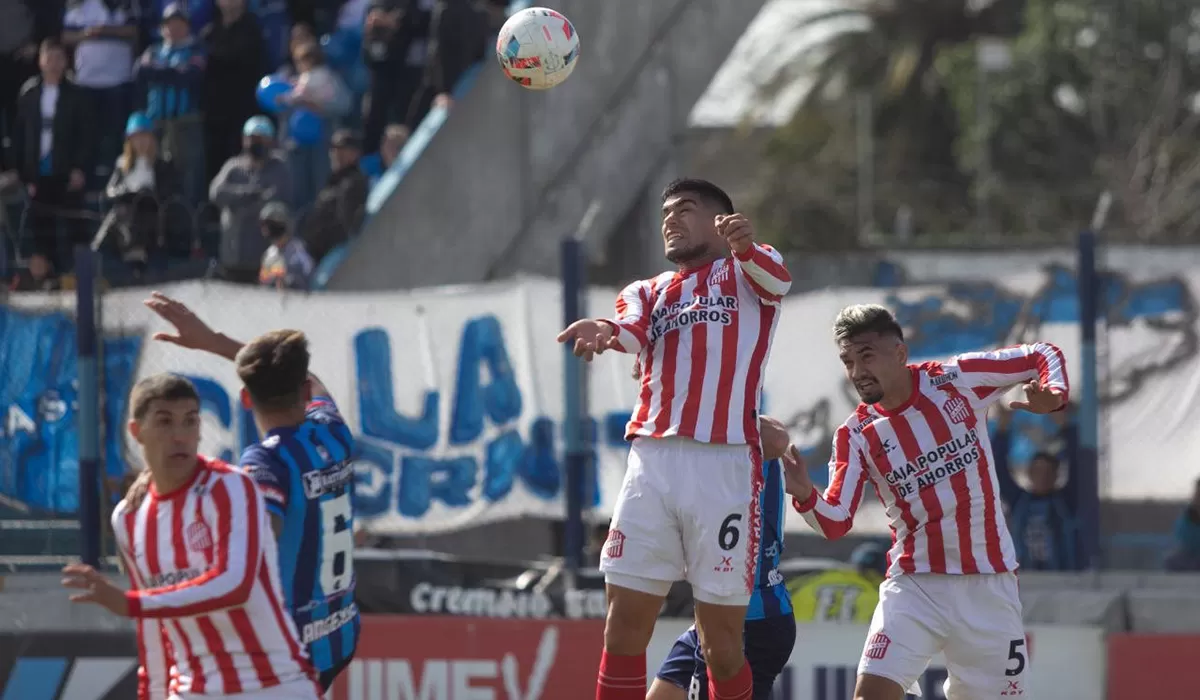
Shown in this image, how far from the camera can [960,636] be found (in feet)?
24.8

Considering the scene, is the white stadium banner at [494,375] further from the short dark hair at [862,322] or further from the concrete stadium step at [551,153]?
the short dark hair at [862,322]

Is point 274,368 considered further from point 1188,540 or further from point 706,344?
point 1188,540

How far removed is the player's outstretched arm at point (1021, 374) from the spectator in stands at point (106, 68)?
30.5ft

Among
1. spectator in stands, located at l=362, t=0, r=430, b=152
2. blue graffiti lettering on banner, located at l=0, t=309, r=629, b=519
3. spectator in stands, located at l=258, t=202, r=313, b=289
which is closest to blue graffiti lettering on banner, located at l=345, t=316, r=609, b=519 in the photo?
blue graffiti lettering on banner, located at l=0, t=309, r=629, b=519

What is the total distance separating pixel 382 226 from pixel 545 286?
3885mm

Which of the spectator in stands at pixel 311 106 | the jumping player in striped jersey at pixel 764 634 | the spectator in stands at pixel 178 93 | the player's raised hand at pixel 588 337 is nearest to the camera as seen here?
the player's raised hand at pixel 588 337

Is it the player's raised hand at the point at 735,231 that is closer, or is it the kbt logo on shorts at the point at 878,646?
the player's raised hand at the point at 735,231

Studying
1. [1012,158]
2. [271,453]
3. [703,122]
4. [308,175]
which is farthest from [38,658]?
[1012,158]

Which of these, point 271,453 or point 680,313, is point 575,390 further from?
point 271,453

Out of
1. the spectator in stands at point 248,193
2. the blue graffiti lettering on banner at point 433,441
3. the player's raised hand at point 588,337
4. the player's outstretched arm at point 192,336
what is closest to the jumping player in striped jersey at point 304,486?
the player's outstretched arm at point 192,336

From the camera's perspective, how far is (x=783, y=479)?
7.86 metres

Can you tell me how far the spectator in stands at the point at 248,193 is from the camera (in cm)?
1305

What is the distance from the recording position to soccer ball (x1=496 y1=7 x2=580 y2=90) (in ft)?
28.4

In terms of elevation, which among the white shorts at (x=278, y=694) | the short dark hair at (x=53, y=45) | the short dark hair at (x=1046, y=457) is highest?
the short dark hair at (x=53, y=45)
